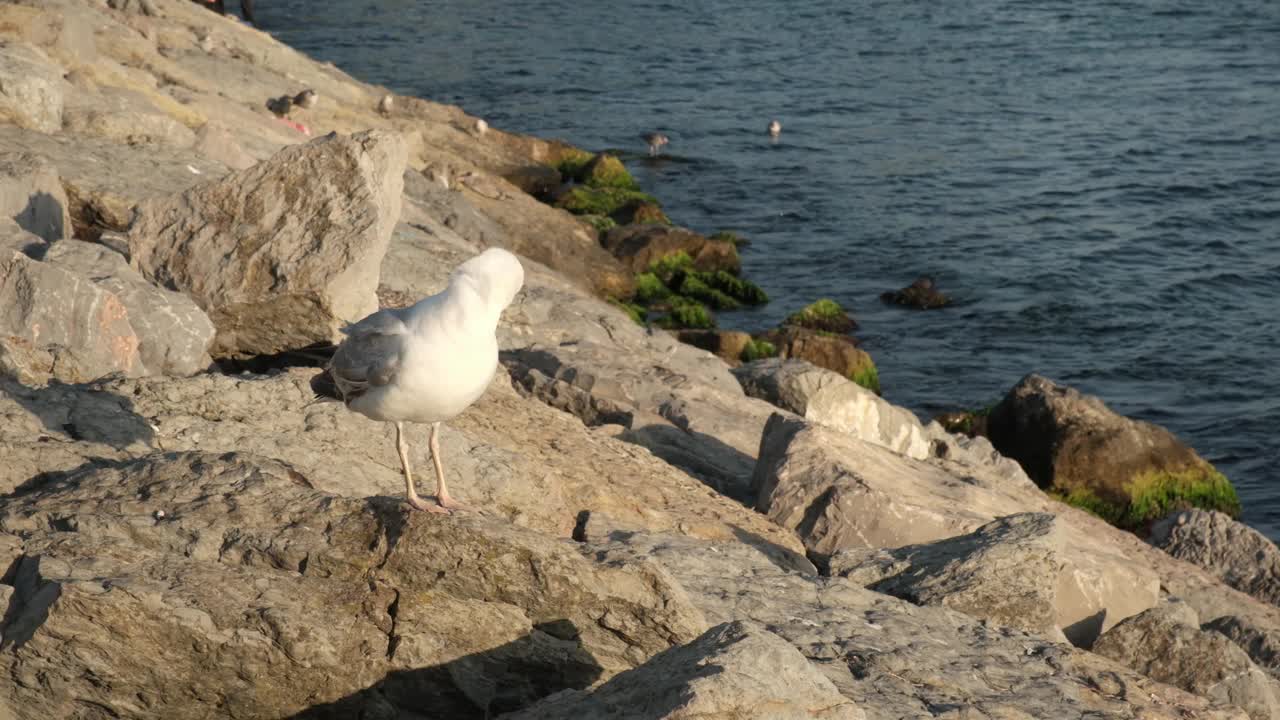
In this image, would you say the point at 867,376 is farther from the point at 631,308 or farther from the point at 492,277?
the point at 492,277

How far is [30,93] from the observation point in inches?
525

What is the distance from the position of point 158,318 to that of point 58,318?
0.76 metres

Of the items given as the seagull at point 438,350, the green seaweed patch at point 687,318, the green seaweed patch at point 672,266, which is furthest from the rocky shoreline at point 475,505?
the green seaweed patch at point 672,266

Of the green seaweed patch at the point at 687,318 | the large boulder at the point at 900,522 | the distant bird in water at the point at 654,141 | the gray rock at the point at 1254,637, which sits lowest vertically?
the green seaweed patch at the point at 687,318

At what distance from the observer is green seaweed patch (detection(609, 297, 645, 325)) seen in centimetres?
2227

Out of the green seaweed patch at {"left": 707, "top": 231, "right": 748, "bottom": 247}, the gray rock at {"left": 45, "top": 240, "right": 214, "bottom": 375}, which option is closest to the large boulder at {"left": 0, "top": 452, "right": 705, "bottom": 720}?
the gray rock at {"left": 45, "top": 240, "right": 214, "bottom": 375}

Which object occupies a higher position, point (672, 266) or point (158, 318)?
point (158, 318)

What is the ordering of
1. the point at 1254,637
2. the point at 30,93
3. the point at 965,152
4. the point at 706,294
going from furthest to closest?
the point at 965,152
the point at 706,294
the point at 30,93
the point at 1254,637

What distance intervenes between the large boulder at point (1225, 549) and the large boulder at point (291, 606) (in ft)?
33.2

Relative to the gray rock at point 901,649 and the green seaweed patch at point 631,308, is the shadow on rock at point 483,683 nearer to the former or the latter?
the gray rock at point 901,649

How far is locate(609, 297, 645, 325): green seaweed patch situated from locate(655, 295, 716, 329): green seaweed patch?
0.32 metres

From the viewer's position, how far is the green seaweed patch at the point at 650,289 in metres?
24.1

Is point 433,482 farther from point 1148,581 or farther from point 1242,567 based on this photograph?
point 1242,567

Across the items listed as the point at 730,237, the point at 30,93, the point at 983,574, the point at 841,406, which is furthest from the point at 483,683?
the point at 730,237
